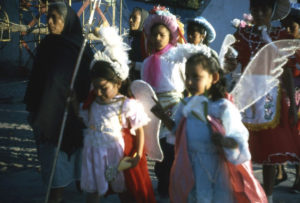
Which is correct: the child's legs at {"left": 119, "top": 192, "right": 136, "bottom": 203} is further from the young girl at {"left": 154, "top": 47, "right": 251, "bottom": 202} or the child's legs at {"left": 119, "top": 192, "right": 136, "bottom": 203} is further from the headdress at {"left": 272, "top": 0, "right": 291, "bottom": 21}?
the headdress at {"left": 272, "top": 0, "right": 291, "bottom": 21}

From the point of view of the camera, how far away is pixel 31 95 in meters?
3.18

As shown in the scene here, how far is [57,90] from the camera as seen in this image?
10.1ft

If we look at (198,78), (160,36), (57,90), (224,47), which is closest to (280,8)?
(224,47)

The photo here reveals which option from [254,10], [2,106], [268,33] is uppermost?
[254,10]

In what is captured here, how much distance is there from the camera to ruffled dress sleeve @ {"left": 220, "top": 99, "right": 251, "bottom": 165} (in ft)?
7.66

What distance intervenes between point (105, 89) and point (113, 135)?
371mm

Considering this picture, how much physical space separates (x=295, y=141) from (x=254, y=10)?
124cm

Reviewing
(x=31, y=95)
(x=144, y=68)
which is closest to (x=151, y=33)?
(x=144, y=68)

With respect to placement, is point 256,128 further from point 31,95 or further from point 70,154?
point 31,95

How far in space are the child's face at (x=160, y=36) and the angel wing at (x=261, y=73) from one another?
1182 millimetres

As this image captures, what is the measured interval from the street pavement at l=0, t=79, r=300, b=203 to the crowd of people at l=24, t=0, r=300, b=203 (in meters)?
0.63

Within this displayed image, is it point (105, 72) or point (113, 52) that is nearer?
point (105, 72)

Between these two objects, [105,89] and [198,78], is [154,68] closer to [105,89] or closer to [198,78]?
[105,89]

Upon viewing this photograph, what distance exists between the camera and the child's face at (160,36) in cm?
367
